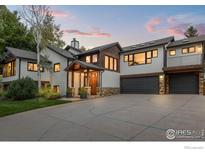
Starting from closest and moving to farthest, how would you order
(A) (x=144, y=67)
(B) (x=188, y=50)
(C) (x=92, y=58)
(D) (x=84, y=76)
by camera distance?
(B) (x=188, y=50), (A) (x=144, y=67), (C) (x=92, y=58), (D) (x=84, y=76)

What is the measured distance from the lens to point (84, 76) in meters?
15.8

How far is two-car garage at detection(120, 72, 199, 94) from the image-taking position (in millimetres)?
13328

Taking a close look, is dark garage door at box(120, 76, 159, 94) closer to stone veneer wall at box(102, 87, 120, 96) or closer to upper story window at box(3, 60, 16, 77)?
stone veneer wall at box(102, 87, 120, 96)

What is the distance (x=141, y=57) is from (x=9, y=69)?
46.4ft

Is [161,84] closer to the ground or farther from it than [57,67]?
closer to the ground

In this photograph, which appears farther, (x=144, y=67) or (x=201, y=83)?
(x=144, y=67)

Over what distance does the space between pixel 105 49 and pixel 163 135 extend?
11.9 metres

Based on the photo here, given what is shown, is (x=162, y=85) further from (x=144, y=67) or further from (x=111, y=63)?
(x=111, y=63)

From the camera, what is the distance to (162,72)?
13.7 metres

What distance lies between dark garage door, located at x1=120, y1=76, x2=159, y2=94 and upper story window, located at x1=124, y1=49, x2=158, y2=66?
1.62 m

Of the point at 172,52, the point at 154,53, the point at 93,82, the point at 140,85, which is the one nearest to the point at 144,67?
the point at 154,53

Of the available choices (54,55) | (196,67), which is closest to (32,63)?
(54,55)
